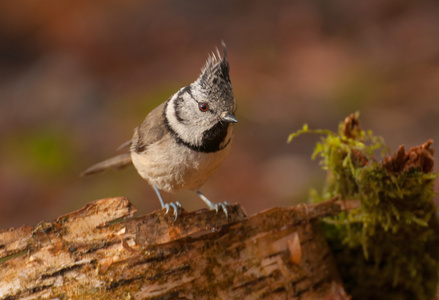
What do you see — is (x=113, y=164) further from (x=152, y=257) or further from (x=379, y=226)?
(x=379, y=226)

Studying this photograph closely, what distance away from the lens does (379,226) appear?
3.14 m

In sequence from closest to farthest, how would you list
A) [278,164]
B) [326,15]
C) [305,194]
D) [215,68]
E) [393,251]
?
[215,68], [393,251], [305,194], [278,164], [326,15]

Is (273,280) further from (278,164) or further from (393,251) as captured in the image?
(278,164)

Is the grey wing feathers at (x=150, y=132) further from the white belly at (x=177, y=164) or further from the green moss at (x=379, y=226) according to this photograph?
the green moss at (x=379, y=226)

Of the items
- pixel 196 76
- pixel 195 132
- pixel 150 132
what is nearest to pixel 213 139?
pixel 195 132

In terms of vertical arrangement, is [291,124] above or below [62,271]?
above

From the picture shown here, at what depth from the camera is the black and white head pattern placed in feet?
9.65

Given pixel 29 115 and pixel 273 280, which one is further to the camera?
pixel 29 115

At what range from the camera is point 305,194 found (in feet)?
19.1

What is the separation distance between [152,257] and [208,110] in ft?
3.39

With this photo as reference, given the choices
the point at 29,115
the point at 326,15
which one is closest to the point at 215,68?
the point at 29,115

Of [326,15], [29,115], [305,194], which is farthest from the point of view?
[326,15]

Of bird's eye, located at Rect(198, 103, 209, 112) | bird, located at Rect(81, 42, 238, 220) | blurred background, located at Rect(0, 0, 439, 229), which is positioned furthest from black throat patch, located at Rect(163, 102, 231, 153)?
blurred background, located at Rect(0, 0, 439, 229)

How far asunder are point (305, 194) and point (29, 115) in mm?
4579
